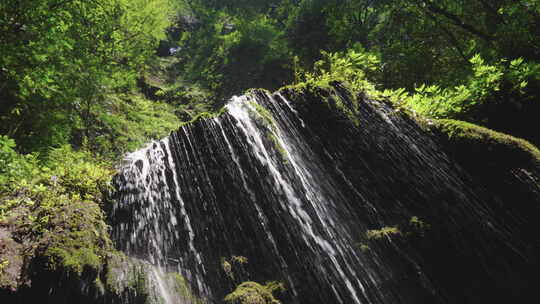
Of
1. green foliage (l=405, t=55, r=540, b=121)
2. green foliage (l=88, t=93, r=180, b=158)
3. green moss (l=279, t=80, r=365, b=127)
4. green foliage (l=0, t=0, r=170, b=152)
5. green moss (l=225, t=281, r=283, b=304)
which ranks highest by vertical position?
green foliage (l=88, t=93, r=180, b=158)

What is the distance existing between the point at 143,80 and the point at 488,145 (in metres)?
16.6

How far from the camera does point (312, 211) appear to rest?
4.42m

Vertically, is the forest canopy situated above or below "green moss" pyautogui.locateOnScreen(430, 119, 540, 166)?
above

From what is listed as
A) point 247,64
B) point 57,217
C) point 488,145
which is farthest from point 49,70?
point 247,64

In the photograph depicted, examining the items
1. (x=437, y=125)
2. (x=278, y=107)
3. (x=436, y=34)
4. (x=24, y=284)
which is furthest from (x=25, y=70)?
(x=436, y=34)

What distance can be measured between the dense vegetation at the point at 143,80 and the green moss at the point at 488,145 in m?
0.19

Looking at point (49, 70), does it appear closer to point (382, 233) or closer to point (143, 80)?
point (382, 233)

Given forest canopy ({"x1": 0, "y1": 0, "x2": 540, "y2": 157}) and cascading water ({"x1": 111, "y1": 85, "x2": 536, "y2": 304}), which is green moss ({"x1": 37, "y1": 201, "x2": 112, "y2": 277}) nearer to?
cascading water ({"x1": 111, "y1": 85, "x2": 536, "y2": 304})

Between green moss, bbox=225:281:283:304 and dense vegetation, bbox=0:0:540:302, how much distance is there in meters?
0.03

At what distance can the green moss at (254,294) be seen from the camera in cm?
353

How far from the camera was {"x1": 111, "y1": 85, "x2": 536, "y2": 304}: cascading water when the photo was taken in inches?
154

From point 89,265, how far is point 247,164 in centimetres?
263

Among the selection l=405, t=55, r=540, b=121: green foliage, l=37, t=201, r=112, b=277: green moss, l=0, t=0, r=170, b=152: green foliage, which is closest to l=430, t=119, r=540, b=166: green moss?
l=405, t=55, r=540, b=121: green foliage

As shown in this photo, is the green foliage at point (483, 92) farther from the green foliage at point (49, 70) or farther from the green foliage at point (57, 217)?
the green foliage at point (49, 70)
